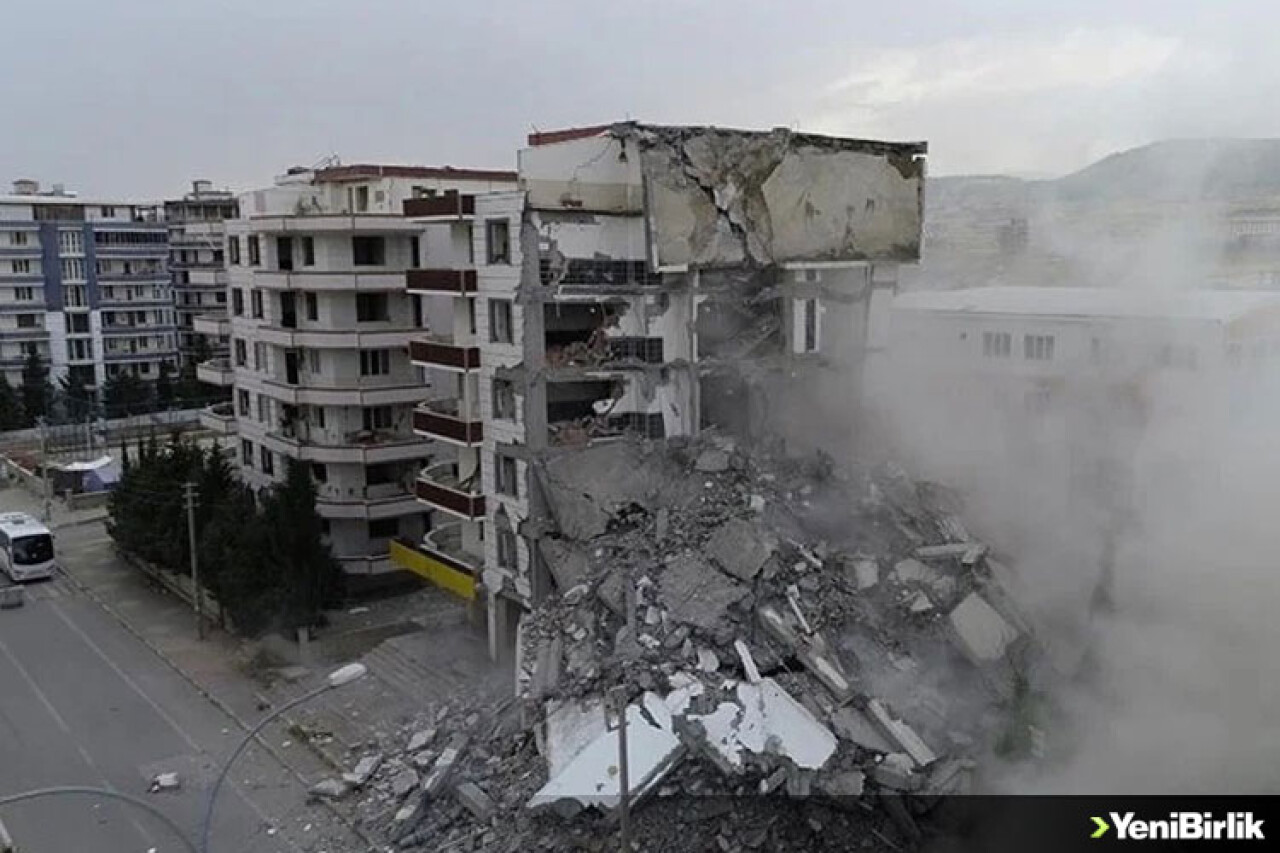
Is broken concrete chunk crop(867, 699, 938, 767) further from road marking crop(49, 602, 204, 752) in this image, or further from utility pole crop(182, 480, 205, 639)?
utility pole crop(182, 480, 205, 639)

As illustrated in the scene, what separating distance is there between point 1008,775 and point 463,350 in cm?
897

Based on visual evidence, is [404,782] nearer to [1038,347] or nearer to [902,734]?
[902,734]

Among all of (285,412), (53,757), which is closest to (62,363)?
(285,412)

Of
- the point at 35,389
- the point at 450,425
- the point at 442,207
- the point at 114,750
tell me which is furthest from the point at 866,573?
the point at 35,389

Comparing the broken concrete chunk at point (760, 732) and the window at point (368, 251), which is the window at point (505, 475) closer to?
the broken concrete chunk at point (760, 732)

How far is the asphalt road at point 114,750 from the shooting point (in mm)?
13094

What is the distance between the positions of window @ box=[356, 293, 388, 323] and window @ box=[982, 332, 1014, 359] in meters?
10.6

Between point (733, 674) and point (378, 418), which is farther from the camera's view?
point (378, 418)

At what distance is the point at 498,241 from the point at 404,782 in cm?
689

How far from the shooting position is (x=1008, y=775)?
11406 millimetres

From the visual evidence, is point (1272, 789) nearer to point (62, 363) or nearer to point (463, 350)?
point (463, 350)

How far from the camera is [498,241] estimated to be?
627 inches

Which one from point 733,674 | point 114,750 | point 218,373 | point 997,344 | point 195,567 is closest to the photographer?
point 733,674

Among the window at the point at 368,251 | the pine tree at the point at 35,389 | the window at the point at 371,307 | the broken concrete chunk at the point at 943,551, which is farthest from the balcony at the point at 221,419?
the broken concrete chunk at the point at 943,551
